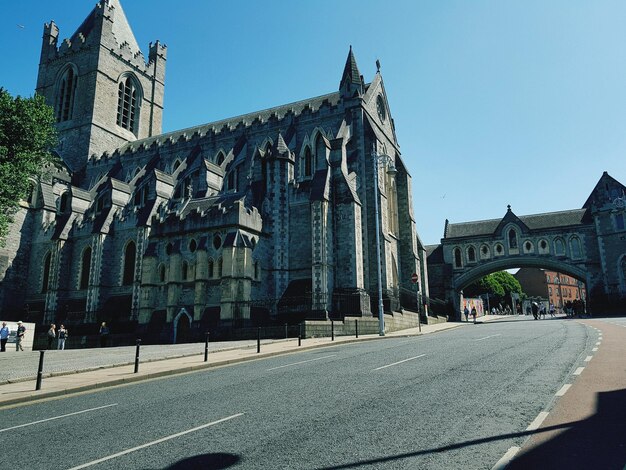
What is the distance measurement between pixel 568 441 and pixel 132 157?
47502 millimetres

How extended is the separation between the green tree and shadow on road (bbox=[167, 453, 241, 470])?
85.0ft

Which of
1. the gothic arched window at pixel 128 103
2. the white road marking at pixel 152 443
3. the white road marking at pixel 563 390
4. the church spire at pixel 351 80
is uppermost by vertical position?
the gothic arched window at pixel 128 103

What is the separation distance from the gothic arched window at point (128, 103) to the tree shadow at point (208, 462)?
176 feet

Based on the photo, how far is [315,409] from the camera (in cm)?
682

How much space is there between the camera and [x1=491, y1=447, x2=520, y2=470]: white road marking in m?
4.23

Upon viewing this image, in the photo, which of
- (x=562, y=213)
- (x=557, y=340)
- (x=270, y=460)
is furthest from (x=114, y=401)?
(x=562, y=213)

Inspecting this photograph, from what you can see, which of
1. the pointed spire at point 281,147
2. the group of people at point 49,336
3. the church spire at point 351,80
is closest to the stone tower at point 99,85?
the group of people at point 49,336

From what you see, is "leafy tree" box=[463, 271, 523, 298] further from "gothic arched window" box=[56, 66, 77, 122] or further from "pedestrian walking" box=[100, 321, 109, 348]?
"gothic arched window" box=[56, 66, 77, 122]

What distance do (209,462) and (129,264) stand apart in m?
34.8

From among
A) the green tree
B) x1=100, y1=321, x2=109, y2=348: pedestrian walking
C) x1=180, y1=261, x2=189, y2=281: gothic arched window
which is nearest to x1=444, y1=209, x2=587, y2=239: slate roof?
x1=180, y1=261, x2=189, y2=281: gothic arched window

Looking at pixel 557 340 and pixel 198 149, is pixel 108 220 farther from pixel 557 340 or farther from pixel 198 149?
pixel 557 340

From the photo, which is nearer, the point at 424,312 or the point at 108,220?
the point at 424,312

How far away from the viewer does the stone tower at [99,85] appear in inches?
1913

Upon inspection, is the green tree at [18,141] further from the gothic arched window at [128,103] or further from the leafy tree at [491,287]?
the leafy tree at [491,287]
